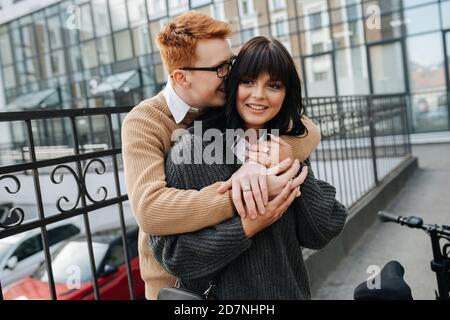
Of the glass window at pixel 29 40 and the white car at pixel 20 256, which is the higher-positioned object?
the glass window at pixel 29 40

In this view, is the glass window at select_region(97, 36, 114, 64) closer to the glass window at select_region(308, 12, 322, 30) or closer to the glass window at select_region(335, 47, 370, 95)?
the glass window at select_region(308, 12, 322, 30)

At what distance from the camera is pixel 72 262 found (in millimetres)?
5504

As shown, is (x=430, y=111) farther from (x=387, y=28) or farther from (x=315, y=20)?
(x=315, y=20)

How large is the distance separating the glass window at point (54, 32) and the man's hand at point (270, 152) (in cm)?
1520

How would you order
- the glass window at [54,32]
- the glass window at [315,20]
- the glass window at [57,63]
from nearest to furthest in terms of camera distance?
the glass window at [315,20] → the glass window at [54,32] → the glass window at [57,63]

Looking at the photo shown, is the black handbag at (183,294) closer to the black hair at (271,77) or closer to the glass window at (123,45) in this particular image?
the black hair at (271,77)

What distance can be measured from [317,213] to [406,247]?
264 centimetres

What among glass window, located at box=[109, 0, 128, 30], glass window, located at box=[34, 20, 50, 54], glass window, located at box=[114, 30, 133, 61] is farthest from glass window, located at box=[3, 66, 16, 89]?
glass window, located at box=[109, 0, 128, 30]

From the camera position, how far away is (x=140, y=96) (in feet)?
45.4

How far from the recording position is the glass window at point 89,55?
14.8 m

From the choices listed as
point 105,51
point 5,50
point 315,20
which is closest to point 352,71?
point 315,20

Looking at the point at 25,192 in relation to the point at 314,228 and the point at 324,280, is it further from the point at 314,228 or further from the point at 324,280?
the point at 314,228

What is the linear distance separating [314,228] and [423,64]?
33.9 feet

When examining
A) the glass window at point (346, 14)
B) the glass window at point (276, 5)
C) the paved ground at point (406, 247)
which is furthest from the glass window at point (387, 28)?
the paved ground at point (406, 247)
